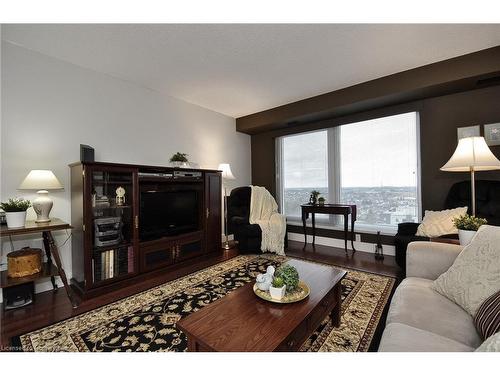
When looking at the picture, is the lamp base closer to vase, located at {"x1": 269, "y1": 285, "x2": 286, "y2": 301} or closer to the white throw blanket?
vase, located at {"x1": 269, "y1": 285, "x2": 286, "y2": 301}

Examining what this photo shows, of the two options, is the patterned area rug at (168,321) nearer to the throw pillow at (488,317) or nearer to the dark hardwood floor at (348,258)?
the dark hardwood floor at (348,258)

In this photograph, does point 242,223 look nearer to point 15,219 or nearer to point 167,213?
point 167,213

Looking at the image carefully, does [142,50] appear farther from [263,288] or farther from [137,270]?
[263,288]

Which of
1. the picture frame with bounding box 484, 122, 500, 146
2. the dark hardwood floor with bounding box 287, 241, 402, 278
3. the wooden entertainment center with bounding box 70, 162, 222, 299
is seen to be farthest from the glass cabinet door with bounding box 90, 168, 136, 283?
the picture frame with bounding box 484, 122, 500, 146

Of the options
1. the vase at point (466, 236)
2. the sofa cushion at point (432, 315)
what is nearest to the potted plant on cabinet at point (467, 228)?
the vase at point (466, 236)

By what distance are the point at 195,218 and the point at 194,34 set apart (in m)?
2.27

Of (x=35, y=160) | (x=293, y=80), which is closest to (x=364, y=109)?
(x=293, y=80)

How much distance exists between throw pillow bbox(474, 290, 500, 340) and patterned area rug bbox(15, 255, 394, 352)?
644 mm

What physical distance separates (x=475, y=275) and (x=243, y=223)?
2664 millimetres

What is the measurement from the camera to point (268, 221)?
11.7 ft

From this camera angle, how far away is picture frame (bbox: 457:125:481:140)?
2.76 metres

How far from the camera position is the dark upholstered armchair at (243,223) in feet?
11.1

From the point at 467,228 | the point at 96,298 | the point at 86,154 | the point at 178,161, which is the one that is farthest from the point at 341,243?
the point at 86,154

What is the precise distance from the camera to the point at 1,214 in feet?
6.35
